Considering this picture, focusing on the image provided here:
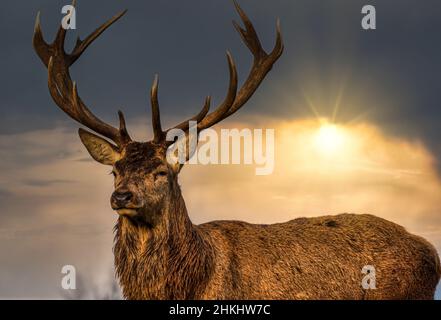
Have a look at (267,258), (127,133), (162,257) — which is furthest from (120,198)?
(267,258)

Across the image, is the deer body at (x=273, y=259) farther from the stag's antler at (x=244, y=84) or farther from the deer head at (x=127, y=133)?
the stag's antler at (x=244, y=84)

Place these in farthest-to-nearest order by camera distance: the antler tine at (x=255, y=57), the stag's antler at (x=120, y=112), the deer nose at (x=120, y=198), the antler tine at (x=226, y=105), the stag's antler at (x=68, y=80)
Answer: the antler tine at (x=255, y=57) < the antler tine at (x=226, y=105) < the stag's antler at (x=68, y=80) < the stag's antler at (x=120, y=112) < the deer nose at (x=120, y=198)

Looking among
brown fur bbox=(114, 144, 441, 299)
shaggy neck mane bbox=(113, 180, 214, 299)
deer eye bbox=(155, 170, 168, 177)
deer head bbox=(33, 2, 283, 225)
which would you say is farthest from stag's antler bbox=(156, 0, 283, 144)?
shaggy neck mane bbox=(113, 180, 214, 299)

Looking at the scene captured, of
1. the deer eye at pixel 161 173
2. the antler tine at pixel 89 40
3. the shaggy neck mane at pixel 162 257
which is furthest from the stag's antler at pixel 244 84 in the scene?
the antler tine at pixel 89 40

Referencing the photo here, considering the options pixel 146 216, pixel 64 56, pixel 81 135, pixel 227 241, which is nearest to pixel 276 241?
pixel 227 241

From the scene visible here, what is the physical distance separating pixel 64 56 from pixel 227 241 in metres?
4.31

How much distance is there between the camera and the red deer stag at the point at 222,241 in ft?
33.3

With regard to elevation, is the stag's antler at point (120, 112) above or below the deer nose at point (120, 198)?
above

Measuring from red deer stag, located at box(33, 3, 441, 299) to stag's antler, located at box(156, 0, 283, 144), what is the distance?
16 mm

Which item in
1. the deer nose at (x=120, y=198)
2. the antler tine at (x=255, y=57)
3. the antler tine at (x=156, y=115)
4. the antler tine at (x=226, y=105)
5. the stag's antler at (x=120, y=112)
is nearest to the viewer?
the deer nose at (x=120, y=198)

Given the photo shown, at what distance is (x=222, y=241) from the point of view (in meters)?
11.2

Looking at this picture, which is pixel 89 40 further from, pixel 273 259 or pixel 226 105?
pixel 273 259

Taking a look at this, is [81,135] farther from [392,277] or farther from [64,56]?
[392,277]
